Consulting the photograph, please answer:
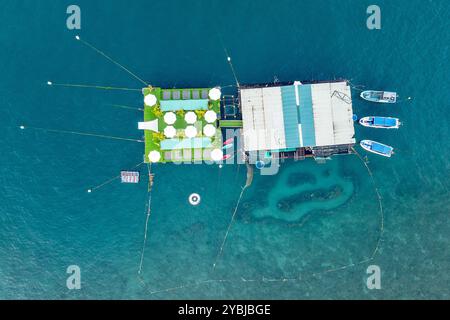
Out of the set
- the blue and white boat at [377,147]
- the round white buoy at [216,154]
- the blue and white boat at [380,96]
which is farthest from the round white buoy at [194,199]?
the blue and white boat at [380,96]

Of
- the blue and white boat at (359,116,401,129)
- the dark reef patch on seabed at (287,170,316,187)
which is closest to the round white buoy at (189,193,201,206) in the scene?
the dark reef patch on seabed at (287,170,316,187)

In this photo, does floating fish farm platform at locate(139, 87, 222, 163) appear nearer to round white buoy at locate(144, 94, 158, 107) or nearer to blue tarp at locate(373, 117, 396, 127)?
round white buoy at locate(144, 94, 158, 107)

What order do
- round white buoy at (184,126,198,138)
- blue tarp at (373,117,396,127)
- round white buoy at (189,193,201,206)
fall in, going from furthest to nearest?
round white buoy at (189,193,201,206) < blue tarp at (373,117,396,127) < round white buoy at (184,126,198,138)

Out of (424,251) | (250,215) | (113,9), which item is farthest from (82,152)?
(424,251)

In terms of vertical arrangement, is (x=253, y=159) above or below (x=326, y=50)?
below

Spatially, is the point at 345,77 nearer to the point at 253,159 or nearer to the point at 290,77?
the point at 290,77

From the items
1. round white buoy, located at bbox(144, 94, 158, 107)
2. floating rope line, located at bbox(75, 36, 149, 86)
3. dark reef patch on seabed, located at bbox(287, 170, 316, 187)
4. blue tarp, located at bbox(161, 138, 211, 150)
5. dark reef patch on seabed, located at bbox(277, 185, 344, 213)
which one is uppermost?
floating rope line, located at bbox(75, 36, 149, 86)

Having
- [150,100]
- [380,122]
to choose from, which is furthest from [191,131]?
[380,122]
